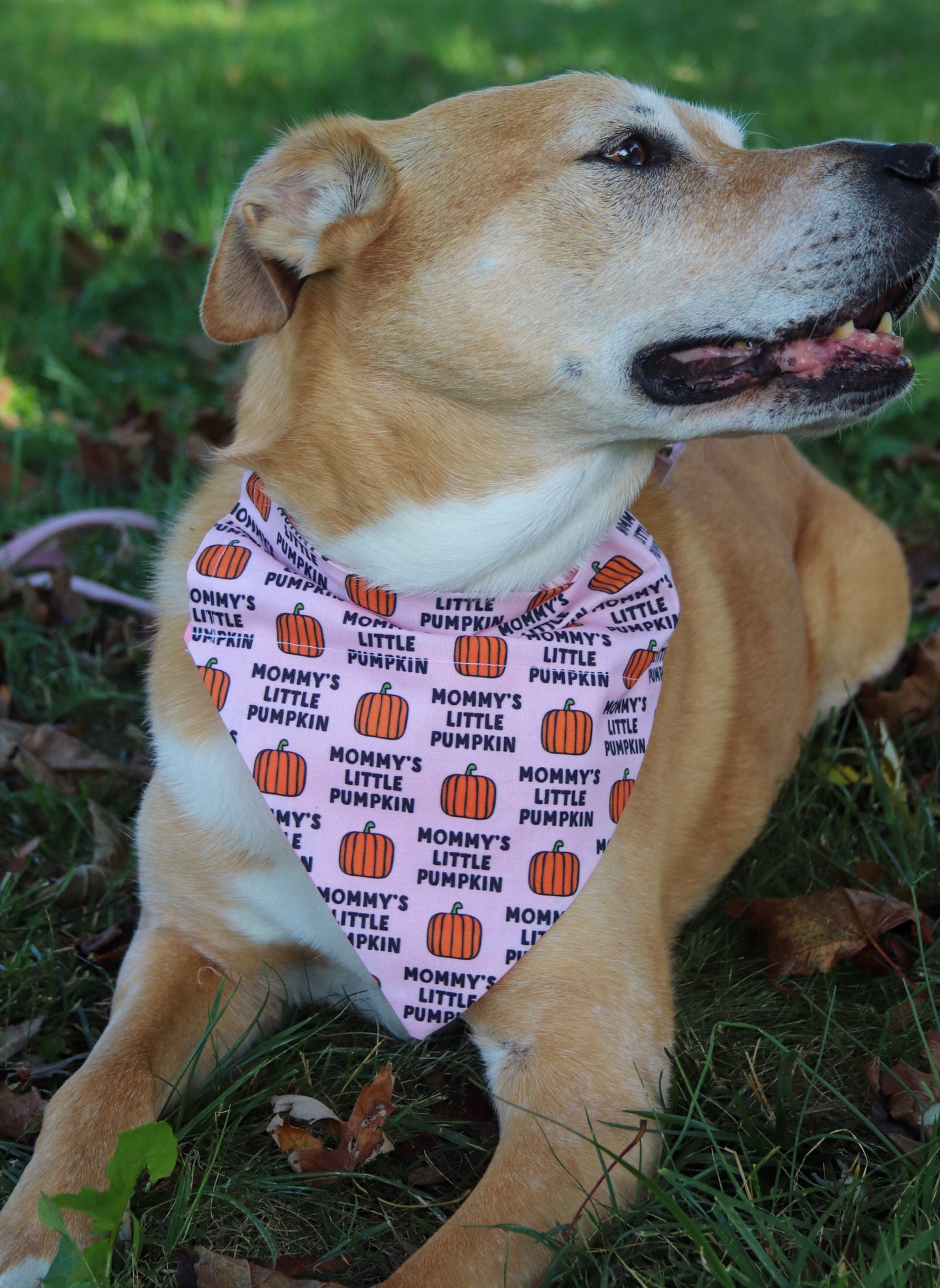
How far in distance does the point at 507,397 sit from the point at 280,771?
796 mm

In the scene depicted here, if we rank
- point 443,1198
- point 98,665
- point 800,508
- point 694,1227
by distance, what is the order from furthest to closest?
point 800,508 → point 98,665 → point 443,1198 → point 694,1227

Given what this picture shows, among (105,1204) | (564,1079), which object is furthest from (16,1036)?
(564,1079)

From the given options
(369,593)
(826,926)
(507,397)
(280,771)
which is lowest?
(826,926)

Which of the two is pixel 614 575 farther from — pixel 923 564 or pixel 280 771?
pixel 923 564

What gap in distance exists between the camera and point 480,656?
2.33 metres

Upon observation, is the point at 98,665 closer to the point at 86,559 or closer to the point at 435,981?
the point at 86,559

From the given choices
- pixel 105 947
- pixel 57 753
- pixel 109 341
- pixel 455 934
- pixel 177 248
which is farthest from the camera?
pixel 177 248

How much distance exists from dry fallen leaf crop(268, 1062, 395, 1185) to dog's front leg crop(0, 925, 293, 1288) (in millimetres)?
197

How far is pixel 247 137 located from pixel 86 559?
11.8 feet

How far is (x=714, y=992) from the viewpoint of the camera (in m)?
2.45

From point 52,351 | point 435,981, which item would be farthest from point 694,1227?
point 52,351

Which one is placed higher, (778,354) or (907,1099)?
(778,354)

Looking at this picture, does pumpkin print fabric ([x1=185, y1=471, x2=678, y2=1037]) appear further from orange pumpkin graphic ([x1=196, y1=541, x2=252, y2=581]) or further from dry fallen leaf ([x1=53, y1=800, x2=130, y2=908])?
dry fallen leaf ([x1=53, y1=800, x2=130, y2=908])

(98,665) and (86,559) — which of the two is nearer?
(98,665)
